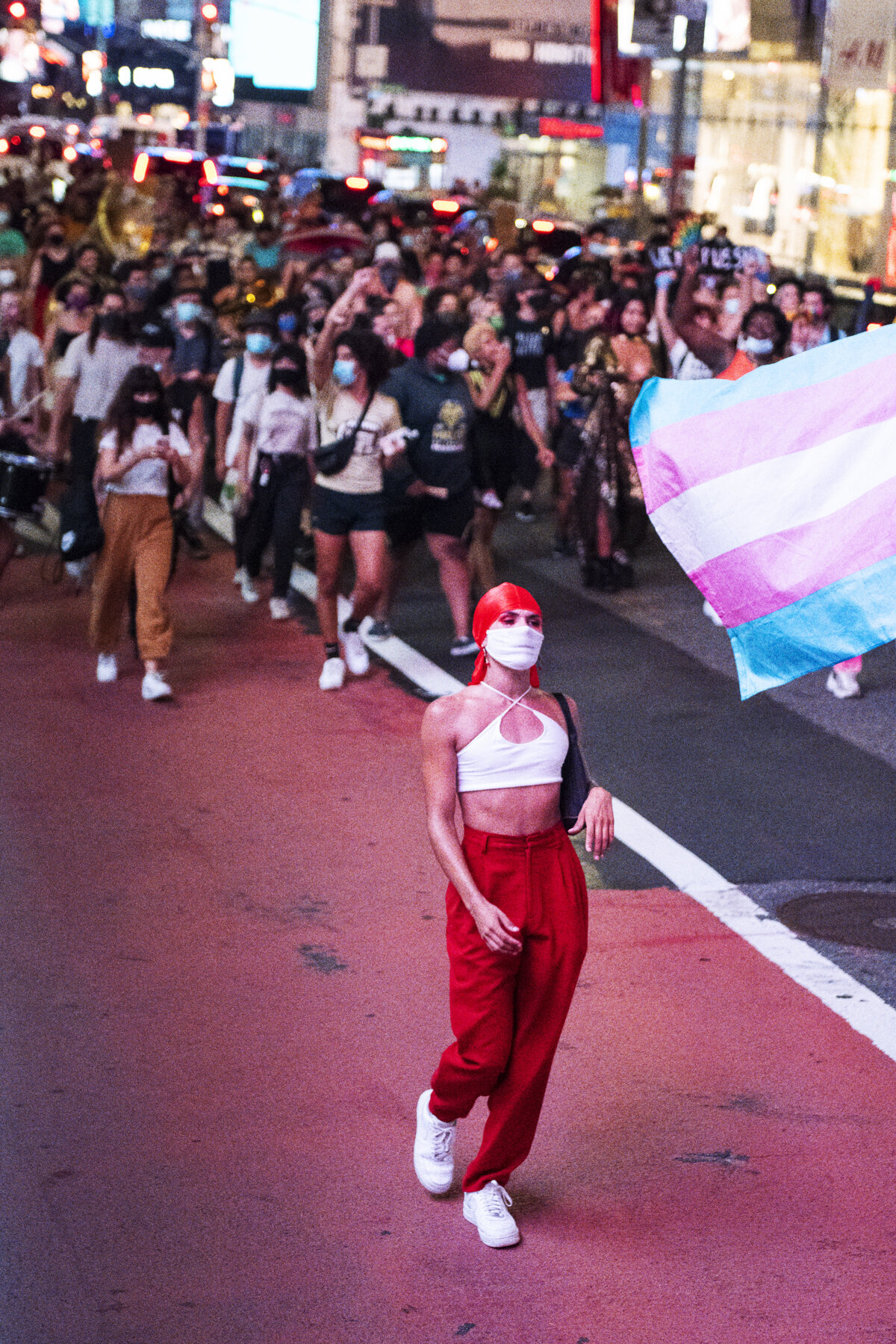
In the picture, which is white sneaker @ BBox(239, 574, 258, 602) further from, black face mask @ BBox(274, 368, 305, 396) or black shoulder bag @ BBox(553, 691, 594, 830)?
black shoulder bag @ BBox(553, 691, 594, 830)

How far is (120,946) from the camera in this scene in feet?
24.2

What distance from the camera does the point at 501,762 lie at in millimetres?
5316

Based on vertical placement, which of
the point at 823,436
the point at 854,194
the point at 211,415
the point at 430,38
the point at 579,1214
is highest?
the point at 430,38

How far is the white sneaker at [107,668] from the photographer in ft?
37.1

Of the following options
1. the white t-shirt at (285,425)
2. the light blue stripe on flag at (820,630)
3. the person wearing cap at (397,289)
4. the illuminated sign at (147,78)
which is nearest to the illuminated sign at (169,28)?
the illuminated sign at (147,78)

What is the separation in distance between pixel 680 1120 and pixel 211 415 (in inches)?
526

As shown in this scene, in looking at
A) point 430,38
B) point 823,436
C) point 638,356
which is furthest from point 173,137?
point 823,436

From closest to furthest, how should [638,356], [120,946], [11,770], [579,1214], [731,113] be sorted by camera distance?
1. [579,1214]
2. [120,946]
3. [11,770]
4. [638,356]
5. [731,113]

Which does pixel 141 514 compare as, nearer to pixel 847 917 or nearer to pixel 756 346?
pixel 756 346

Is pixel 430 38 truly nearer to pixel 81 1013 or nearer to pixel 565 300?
pixel 565 300

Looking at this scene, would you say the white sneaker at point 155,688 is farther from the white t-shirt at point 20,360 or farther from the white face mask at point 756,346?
the white face mask at point 756,346

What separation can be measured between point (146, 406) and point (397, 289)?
7.84 m

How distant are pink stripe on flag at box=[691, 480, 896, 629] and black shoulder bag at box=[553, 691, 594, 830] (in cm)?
67

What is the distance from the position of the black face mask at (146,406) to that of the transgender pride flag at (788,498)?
595cm
